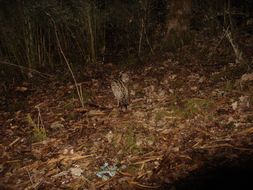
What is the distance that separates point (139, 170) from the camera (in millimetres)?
3041

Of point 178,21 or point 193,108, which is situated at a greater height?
point 178,21

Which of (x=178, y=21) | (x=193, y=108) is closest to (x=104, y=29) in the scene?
(x=178, y=21)

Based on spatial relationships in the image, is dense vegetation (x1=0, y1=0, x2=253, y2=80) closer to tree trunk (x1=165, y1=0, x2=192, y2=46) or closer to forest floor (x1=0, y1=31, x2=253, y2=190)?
tree trunk (x1=165, y1=0, x2=192, y2=46)

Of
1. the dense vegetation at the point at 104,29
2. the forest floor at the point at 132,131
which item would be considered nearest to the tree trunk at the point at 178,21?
the dense vegetation at the point at 104,29

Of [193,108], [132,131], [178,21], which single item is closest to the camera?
[132,131]

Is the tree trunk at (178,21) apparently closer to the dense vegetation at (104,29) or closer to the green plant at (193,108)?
the dense vegetation at (104,29)

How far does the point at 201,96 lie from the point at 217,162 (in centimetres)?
125

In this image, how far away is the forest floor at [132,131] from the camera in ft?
10.0

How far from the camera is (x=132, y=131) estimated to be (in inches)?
142

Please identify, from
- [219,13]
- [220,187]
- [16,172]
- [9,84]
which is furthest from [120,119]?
[219,13]

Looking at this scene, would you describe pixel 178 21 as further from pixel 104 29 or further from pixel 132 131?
pixel 132 131

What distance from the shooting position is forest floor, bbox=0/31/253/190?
3053 mm

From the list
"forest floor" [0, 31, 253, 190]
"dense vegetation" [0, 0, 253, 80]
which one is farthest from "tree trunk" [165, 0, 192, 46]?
"forest floor" [0, 31, 253, 190]

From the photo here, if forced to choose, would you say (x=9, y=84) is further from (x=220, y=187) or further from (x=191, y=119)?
(x=220, y=187)
